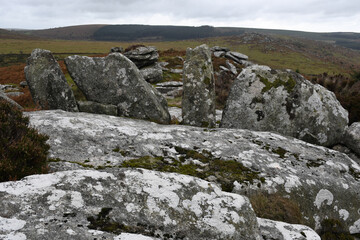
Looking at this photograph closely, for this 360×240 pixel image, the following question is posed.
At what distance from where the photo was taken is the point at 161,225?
12.9ft

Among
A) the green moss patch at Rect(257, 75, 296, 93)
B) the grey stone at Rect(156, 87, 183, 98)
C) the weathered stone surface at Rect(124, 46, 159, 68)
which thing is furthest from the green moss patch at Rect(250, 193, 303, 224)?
the weathered stone surface at Rect(124, 46, 159, 68)

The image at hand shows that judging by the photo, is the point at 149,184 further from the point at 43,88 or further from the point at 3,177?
the point at 43,88

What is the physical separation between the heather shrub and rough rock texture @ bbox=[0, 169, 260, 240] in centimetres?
58

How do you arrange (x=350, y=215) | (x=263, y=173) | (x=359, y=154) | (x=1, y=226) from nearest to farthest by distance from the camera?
(x=1, y=226) < (x=350, y=215) < (x=263, y=173) < (x=359, y=154)

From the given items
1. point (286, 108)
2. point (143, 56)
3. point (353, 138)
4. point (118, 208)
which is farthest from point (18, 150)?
point (143, 56)

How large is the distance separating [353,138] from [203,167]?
7.15 m

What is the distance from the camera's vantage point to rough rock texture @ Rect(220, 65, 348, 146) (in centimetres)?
998

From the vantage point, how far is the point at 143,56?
33531mm

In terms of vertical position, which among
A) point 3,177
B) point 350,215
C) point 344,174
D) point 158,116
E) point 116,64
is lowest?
point 350,215

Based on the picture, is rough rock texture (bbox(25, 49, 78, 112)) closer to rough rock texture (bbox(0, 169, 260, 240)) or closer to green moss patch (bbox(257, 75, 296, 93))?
rough rock texture (bbox(0, 169, 260, 240))

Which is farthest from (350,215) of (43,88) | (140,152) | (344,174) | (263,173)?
(43,88)

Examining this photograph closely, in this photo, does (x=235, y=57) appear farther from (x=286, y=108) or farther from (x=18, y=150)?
(x=18, y=150)

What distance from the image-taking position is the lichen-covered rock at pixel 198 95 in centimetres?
1162

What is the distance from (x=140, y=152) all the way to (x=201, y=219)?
3.40m
